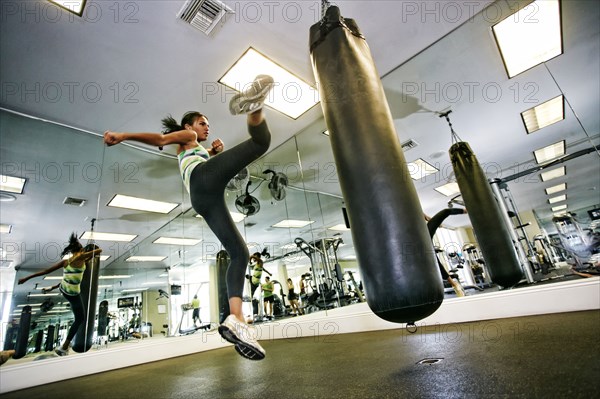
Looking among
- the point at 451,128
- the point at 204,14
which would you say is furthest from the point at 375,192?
the point at 451,128

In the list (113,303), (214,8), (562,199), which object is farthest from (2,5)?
(562,199)

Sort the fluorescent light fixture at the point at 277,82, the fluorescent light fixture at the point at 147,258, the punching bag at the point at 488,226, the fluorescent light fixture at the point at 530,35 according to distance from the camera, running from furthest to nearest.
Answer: the fluorescent light fixture at the point at 147,258 < the fluorescent light fixture at the point at 277,82 < the fluorescent light fixture at the point at 530,35 < the punching bag at the point at 488,226

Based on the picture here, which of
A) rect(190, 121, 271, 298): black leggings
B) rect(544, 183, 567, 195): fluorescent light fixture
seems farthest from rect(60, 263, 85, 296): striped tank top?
rect(544, 183, 567, 195): fluorescent light fixture

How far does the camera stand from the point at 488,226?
2.34 meters

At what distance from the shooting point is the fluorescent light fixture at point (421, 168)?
4949 mm

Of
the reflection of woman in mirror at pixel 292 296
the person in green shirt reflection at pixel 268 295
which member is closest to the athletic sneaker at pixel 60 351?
the person in green shirt reflection at pixel 268 295

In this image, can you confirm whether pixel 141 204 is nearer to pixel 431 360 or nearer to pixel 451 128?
pixel 431 360

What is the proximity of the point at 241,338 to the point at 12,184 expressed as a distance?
480 centimetres

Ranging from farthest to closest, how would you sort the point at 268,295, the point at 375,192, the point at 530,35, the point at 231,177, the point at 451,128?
the point at 268,295
the point at 451,128
the point at 530,35
the point at 231,177
the point at 375,192

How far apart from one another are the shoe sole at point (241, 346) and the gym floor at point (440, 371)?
19cm

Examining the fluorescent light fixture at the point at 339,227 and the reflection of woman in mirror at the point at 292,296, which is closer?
the reflection of woman in mirror at the point at 292,296

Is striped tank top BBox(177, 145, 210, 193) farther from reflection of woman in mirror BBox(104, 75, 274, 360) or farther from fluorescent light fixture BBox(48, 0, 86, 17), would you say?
fluorescent light fixture BBox(48, 0, 86, 17)

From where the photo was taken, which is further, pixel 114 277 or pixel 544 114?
pixel 114 277

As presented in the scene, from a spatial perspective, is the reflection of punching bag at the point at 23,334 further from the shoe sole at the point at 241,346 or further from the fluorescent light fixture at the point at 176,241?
the shoe sole at the point at 241,346
